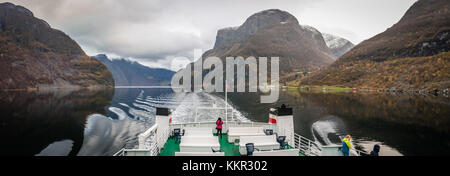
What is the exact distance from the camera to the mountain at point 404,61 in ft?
352

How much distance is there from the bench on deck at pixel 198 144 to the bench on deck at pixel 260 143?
3.26ft

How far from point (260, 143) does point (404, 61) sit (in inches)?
6638

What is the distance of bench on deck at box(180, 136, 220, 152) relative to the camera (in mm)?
7578

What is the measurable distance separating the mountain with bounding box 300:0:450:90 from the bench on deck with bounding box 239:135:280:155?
127678 mm

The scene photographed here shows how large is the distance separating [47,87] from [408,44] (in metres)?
274

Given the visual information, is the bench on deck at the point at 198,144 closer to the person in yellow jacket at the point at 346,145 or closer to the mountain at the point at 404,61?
the person in yellow jacket at the point at 346,145

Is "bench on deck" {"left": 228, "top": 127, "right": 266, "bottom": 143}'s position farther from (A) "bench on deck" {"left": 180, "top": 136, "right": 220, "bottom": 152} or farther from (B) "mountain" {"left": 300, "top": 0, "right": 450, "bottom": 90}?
(B) "mountain" {"left": 300, "top": 0, "right": 450, "bottom": 90}

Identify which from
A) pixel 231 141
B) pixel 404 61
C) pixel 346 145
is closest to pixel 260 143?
pixel 231 141

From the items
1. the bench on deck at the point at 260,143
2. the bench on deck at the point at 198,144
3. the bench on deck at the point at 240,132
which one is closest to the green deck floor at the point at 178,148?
the bench on deck at the point at 240,132

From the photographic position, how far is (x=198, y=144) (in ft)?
25.7

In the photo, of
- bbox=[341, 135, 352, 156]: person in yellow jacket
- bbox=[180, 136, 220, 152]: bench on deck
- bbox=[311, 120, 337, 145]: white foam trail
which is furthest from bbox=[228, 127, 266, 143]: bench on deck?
bbox=[311, 120, 337, 145]: white foam trail

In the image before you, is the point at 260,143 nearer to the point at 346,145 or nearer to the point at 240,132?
the point at 240,132
